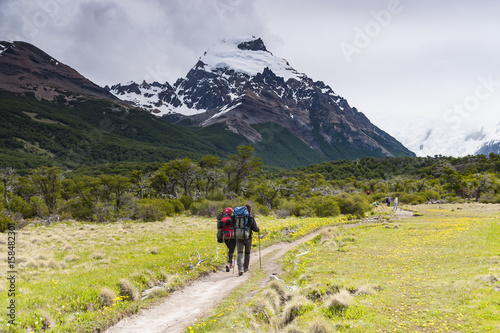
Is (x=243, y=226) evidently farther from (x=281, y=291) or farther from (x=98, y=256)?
(x=98, y=256)

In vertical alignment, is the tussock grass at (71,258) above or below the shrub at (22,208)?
below

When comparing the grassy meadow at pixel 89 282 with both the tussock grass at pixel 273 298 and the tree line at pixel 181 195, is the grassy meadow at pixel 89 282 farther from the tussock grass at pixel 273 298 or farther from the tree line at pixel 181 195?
the tree line at pixel 181 195

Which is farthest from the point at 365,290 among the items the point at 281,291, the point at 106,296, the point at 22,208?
the point at 22,208

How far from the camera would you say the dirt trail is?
24.8 ft

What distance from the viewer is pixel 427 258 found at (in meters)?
13.0

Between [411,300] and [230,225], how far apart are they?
6.98 m

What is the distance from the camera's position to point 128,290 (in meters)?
9.32

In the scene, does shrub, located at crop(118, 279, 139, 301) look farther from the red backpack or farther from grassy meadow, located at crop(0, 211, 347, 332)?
the red backpack

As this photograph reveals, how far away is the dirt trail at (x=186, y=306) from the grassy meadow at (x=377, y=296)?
0.62 meters

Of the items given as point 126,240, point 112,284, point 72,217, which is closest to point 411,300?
point 112,284

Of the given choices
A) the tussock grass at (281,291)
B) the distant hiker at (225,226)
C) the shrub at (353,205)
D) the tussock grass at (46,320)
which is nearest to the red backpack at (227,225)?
the distant hiker at (225,226)

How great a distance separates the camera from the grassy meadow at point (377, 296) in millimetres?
6109

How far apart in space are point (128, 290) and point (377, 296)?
793 cm

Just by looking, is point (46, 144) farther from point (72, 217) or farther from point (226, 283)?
point (226, 283)
